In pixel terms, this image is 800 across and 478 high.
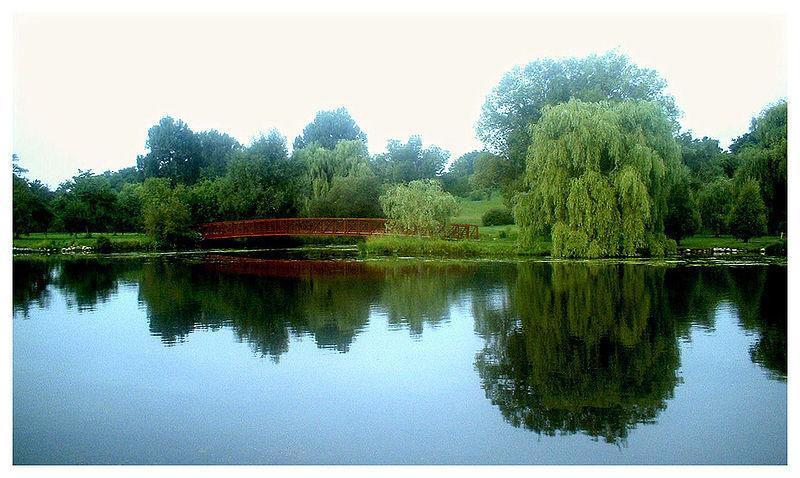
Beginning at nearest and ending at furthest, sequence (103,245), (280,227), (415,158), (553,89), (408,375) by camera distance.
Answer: (408,375) < (553,89) < (103,245) < (280,227) < (415,158)

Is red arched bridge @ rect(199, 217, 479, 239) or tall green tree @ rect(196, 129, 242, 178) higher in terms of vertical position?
tall green tree @ rect(196, 129, 242, 178)

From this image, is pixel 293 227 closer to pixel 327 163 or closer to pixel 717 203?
pixel 327 163

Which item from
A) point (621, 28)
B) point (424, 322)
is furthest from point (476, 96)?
point (424, 322)

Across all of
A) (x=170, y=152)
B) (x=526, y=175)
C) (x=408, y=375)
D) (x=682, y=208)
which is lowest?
(x=408, y=375)

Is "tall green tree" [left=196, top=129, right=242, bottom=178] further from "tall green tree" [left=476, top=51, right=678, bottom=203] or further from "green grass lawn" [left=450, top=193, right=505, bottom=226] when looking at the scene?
"tall green tree" [left=476, top=51, right=678, bottom=203]

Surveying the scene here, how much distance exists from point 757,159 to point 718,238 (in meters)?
4.09

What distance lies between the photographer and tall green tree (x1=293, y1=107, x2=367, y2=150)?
33062 millimetres

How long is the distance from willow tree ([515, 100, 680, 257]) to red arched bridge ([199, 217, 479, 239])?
262 inches

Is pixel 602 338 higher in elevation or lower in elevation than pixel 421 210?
lower

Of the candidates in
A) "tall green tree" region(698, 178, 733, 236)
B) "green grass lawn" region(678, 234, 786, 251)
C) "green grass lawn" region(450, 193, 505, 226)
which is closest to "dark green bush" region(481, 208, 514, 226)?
"green grass lawn" region(450, 193, 505, 226)

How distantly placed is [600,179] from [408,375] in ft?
43.6

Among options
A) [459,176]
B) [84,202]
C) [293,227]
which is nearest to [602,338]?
[84,202]

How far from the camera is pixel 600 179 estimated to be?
19547 mm
